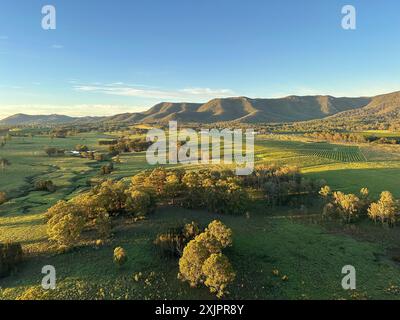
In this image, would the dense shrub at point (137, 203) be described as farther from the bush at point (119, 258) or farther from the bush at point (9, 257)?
the bush at point (9, 257)

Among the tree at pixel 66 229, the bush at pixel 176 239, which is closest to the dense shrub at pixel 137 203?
the tree at pixel 66 229

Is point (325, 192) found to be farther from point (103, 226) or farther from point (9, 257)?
point (9, 257)

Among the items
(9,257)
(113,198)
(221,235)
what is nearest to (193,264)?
(221,235)

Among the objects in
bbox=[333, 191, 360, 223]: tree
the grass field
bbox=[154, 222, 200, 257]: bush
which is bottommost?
the grass field

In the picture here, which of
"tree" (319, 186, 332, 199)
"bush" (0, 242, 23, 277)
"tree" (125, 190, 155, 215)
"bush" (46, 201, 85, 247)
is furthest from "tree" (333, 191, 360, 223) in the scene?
"bush" (0, 242, 23, 277)

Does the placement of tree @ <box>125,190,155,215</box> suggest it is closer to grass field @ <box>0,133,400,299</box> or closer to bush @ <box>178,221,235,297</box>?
grass field @ <box>0,133,400,299</box>

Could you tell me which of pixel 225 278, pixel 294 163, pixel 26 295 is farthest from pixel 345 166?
pixel 26 295

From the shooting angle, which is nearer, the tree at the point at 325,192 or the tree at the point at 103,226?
the tree at the point at 103,226
